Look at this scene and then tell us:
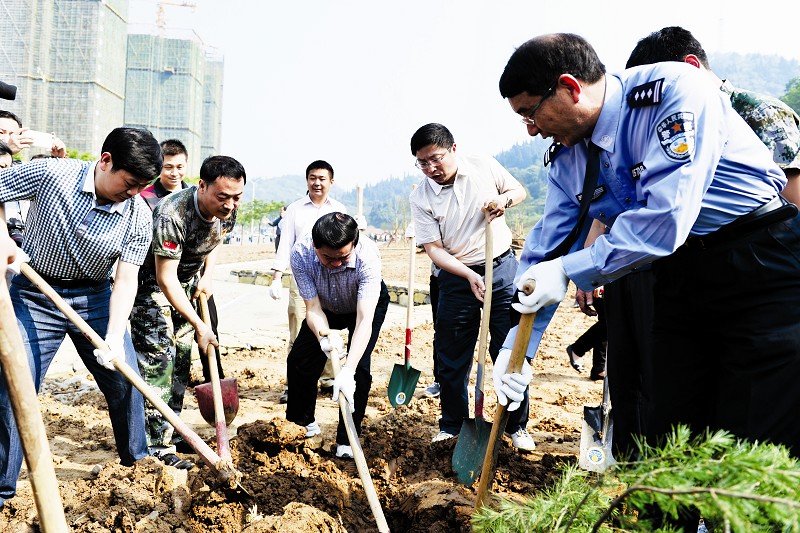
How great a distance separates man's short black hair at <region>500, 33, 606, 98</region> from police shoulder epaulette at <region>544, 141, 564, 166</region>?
38 cm

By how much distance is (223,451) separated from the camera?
353cm

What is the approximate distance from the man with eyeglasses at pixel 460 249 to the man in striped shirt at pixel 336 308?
0.51 meters

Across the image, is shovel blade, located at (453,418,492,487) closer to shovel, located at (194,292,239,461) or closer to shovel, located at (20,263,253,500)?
shovel, located at (20,263,253,500)

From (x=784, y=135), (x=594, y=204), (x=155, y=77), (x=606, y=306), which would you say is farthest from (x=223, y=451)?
(x=155, y=77)

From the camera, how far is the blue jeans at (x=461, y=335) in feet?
13.4

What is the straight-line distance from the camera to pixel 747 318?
2.02m

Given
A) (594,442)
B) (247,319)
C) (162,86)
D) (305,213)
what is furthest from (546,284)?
(162,86)

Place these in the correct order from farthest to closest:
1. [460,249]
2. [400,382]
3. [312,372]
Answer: [400,382]
[460,249]
[312,372]

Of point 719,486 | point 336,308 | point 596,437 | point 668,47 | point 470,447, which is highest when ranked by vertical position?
point 668,47

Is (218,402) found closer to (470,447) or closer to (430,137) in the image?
(470,447)

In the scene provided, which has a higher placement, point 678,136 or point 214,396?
point 678,136

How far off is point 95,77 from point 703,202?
52165 millimetres

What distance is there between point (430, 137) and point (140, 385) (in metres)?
2.37

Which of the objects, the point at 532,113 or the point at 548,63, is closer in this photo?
the point at 548,63
